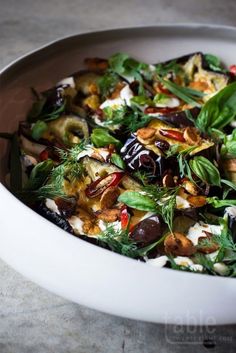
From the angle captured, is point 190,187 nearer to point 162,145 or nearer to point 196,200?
point 196,200

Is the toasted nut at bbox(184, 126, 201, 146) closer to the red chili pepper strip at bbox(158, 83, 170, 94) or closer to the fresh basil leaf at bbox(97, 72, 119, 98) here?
the red chili pepper strip at bbox(158, 83, 170, 94)

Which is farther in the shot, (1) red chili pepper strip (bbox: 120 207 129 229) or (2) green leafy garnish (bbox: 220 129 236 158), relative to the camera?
(2) green leafy garnish (bbox: 220 129 236 158)

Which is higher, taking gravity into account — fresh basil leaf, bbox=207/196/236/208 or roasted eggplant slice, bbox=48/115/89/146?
fresh basil leaf, bbox=207/196/236/208

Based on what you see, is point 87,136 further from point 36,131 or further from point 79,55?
point 79,55

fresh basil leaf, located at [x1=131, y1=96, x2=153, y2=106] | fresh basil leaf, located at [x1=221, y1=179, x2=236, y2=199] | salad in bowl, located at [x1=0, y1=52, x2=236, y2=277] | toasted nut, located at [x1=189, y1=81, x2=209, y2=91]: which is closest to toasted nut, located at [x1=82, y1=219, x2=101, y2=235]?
salad in bowl, located at [x1=0, y1=52, x2=236, y2=277]

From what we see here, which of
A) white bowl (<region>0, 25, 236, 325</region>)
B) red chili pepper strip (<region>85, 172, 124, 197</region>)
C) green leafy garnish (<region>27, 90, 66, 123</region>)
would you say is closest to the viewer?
white bowl (<region>0, 25, 236, 325</region>)

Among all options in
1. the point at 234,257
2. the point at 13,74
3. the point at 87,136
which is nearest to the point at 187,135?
the point at 87,136
